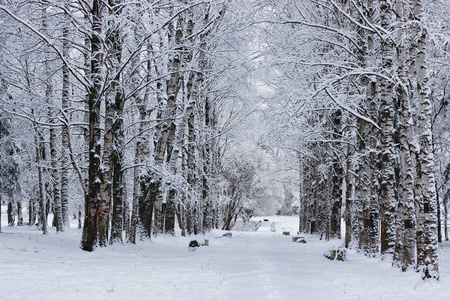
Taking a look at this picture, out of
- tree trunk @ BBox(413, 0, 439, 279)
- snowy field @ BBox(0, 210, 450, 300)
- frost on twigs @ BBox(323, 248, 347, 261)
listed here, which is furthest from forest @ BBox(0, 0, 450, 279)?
frost on twigs @ BBox(323, 248, 347, 261)

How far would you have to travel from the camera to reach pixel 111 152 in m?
12.0

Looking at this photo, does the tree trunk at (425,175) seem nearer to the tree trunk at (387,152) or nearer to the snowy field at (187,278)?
the snowy field at (187,278)

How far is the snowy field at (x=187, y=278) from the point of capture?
673 centimetres

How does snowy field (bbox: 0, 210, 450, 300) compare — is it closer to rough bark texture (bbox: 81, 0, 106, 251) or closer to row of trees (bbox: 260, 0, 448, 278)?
rough bark texture (bbox: 81, 0, 106, 251)

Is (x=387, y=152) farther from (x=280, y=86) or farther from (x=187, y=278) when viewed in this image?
(x=187, y=278)

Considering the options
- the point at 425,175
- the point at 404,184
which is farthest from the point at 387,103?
the point at 425,175

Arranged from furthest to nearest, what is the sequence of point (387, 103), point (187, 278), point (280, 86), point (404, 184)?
1. point (280, 86)
2. point (387, 103)
3. point (404, 184)
4. point (187, 278)

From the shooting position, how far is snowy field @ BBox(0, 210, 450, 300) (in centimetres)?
673

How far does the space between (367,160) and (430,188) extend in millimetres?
5474

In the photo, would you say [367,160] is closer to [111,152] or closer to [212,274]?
[212,274]

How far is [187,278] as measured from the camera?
839 centimetres

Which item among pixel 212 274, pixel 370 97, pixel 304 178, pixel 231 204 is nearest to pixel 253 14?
pixel 370 97

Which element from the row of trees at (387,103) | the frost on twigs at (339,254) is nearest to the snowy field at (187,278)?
the frost on twigs at (339,254)

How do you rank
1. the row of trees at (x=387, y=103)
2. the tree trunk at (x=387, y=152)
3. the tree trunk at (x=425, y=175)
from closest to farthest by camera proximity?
the tree trunk at (x=425, y=175) < the row of trees at (x=387, y=103) < the tree trunk at (x=387, y=152)
